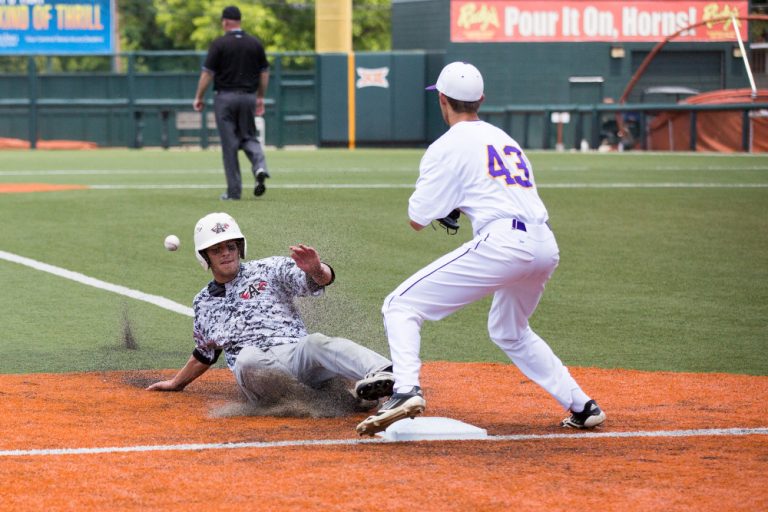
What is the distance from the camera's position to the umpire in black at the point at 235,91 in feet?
50.9

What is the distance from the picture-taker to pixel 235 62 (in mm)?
15656

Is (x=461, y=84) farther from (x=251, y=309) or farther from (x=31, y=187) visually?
(x=31, y=187)

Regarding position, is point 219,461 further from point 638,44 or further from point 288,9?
point 288,9

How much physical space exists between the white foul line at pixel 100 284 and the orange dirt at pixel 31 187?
632 cm

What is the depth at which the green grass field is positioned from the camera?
305 inches

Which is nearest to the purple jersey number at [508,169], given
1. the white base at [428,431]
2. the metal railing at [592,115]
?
the white base at [428,431]

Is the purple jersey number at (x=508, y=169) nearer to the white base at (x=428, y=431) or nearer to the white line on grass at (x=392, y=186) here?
the white base at (x=428, y=431)

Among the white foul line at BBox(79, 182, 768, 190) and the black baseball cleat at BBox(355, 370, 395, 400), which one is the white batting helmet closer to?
the black baseball cleat at BBox(355, 370, 395, 400)

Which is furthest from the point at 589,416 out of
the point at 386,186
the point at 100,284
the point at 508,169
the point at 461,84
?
the point at 386,186

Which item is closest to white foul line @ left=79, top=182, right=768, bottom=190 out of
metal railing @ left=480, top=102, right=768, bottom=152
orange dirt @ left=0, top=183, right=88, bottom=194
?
orange dirt @ left=0, top=183, right=88, bottom=194

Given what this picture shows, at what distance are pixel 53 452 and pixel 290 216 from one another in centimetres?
398

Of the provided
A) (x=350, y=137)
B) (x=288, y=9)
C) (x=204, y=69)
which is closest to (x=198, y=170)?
(x=204, y=69)

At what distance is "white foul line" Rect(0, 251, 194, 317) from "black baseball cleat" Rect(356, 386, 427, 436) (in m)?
3.95

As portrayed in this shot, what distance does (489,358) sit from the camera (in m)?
7.71
